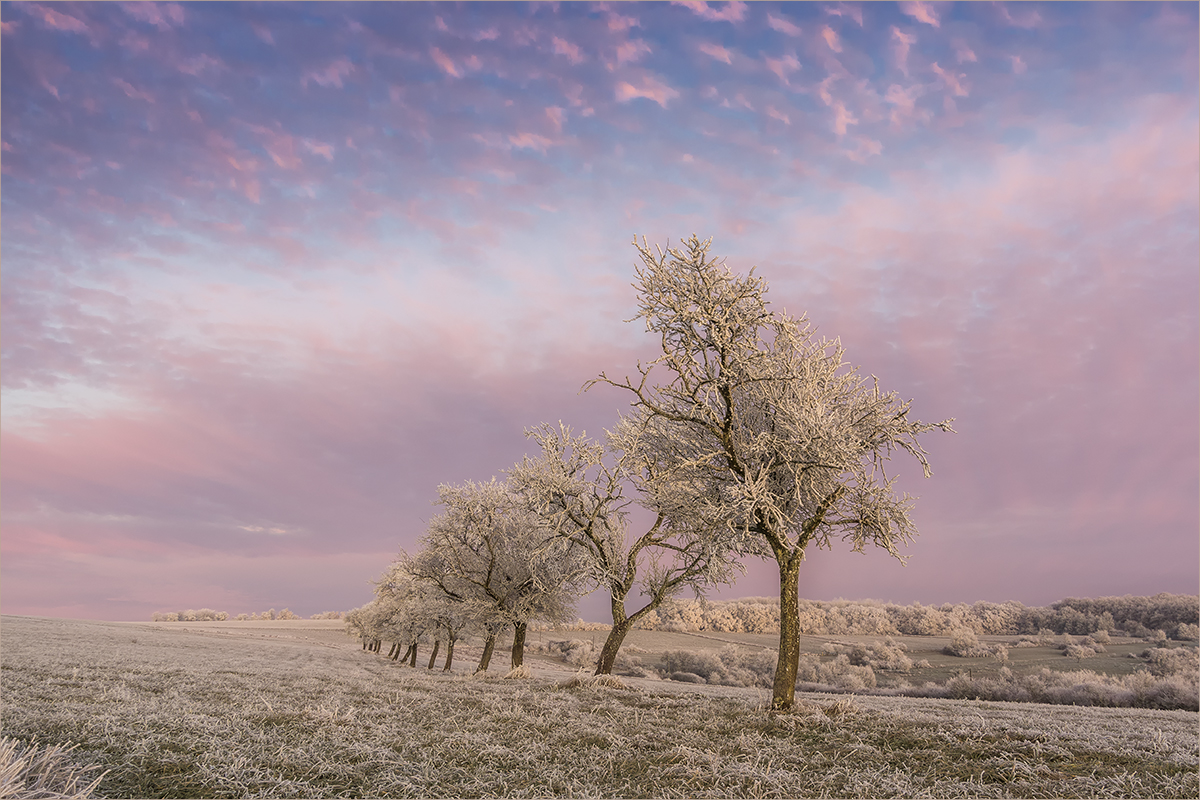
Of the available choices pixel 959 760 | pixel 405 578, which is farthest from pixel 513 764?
pixel 405 578

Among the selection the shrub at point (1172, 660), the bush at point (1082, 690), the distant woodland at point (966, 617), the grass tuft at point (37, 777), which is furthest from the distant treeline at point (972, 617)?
the grass tuft at point (37, 777)

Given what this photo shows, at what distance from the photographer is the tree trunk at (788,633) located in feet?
41.5

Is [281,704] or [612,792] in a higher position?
[612,792]

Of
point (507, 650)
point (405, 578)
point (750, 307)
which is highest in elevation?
point (750, 307)

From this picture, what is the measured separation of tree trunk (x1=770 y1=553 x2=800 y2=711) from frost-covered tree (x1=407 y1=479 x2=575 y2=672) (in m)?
16.7

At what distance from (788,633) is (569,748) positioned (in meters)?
7.05

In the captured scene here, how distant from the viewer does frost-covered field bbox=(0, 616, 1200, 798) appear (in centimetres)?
688

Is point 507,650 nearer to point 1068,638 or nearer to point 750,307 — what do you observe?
point 1068,638

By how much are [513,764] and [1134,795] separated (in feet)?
25.6

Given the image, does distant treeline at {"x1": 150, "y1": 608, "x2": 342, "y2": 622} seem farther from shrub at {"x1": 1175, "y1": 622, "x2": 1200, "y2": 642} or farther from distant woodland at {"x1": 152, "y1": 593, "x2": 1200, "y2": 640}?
shrub at {"x1": 1175, "y1": 622, "x2": 1200, "y2": 642}

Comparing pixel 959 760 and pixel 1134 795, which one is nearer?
pixel 1134 795

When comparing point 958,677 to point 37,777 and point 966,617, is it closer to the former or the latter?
point 37,777

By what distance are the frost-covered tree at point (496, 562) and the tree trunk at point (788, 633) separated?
1672cm

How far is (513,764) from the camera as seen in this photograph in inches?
306
